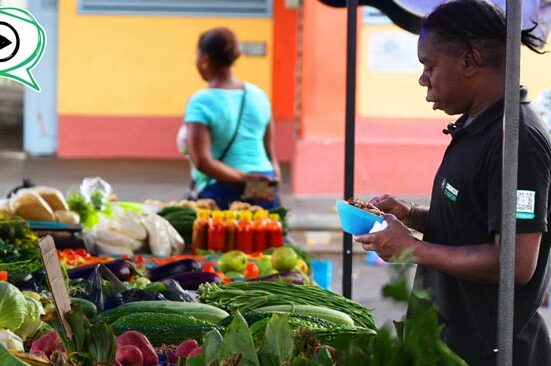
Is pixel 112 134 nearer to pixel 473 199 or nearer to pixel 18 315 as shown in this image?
pixel 18 315

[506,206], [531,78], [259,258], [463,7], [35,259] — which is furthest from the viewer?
[531,78]

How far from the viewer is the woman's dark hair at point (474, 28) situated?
340 cm

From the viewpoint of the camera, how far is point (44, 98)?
16078 millimetres

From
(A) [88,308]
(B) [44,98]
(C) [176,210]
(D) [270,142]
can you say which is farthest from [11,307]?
(B) [44,98]

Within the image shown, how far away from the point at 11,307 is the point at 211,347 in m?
1.29

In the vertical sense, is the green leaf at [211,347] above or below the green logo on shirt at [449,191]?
below

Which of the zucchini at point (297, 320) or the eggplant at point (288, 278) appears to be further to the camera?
the eggplant at point (288, 278)

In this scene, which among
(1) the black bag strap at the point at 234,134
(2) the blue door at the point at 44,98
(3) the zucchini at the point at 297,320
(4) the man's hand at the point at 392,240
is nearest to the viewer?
(4) the man's hand at the point at 392,240

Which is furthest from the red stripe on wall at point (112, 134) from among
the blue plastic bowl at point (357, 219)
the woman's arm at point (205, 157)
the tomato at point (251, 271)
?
the blue plastic bowl at point (357, 219)

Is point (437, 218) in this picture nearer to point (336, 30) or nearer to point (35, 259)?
point (35, 259)

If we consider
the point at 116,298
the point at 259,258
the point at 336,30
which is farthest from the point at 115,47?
the point at 116,298

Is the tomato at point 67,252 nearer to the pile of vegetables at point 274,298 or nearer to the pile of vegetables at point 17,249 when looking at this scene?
the pile of vegetables at point 17,249

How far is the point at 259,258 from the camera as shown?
6.03m

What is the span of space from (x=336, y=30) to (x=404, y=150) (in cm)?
162
